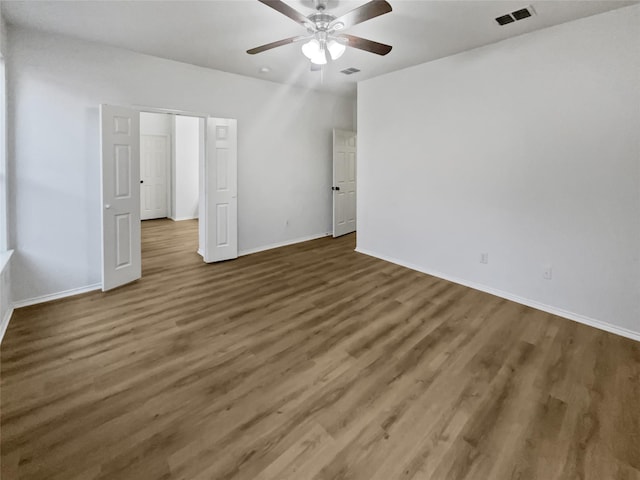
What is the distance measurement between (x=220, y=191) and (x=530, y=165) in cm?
395

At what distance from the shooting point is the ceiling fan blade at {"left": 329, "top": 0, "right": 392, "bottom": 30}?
1935 mm

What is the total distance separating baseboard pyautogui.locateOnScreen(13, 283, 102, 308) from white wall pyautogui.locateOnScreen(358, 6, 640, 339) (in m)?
4.02

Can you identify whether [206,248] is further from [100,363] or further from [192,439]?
[192,439]

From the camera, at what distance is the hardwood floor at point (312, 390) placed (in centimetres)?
158

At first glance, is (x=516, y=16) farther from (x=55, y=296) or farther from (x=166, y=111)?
(x=55, y=296)

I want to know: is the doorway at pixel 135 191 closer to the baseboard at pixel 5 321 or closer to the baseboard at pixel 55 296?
the baseboard at pixel 55 296

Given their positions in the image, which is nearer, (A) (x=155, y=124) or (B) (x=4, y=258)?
(B) (x=4, y=258)

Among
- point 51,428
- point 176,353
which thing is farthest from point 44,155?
point 51,428

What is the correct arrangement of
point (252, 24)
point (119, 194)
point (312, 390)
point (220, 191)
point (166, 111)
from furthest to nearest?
point (220, 191)
point (166, 111)
point (119, 194)
point (252, 24)
point (312, 390)

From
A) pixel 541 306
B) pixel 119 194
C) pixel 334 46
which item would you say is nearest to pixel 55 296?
pixel 119 194

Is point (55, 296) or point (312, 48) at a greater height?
point (312, 48)

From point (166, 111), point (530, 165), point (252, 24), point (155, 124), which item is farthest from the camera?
point (155, 124)

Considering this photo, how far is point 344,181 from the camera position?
6465 mm

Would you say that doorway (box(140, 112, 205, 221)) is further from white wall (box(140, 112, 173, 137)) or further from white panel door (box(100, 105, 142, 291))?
white panel door (box(100, 105, 142, 291))
